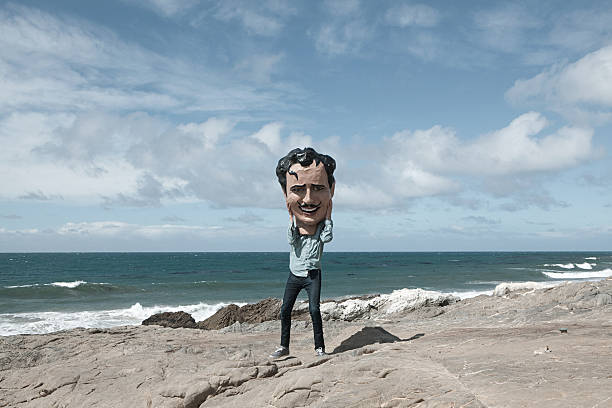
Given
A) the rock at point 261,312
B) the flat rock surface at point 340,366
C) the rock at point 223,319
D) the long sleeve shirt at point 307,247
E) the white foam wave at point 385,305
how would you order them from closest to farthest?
the flat rock surface at point 340,366, the long sleeve shirt at point 307,247, the white foam wave at point 385,305, the rock at point 223,319, the rock at point 261,312

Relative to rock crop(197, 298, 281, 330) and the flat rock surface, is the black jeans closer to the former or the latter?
the flat rock surface

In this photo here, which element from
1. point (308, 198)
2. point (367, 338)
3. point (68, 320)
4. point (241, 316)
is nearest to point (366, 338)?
point (367, 338)

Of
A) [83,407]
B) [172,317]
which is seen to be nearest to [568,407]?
[83,407]

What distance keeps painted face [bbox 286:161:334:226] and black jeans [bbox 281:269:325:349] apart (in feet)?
2.36

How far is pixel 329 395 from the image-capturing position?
3.75 meters

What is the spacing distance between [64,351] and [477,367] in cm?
599

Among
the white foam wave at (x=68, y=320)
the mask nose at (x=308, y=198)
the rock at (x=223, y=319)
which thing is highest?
the mask nose at (x=308, y=198)

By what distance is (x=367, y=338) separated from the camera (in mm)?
6879

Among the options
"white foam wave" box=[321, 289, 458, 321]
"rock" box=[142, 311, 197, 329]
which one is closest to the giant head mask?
"white foam wave" box=[321, 289, 458, 321]

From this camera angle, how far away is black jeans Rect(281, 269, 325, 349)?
5.97 metres

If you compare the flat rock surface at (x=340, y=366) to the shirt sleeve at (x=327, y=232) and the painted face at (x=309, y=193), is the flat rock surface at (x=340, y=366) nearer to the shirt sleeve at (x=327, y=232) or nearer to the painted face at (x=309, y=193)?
the shirt sleeve at (x=327, y=232)

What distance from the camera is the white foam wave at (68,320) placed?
48.0 feet

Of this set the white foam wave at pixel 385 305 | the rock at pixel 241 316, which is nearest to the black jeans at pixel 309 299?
the white foam wave at pixel 385 305

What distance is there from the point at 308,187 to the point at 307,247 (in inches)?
31.0
